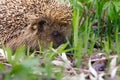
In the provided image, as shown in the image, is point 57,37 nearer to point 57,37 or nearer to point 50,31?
point 57,37

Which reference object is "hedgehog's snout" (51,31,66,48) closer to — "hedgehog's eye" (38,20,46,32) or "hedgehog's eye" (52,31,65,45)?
"hedgehog's eye" (52,31,65,45)

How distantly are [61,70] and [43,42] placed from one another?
173cm

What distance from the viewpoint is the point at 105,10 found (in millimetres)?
4402

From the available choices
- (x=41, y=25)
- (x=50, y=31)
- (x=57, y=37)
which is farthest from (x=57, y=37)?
(x=41, y=25)

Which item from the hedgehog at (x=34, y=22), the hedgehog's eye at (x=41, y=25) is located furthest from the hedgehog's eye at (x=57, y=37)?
the hedgehog's eye at (x=41, y=25)

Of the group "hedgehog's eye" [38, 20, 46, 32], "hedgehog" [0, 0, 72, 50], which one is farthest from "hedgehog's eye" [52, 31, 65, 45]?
"hedgehog's eye" [38, 20, 46, 32]

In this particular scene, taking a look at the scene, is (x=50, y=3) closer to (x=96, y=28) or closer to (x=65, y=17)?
(x=65, y=17)

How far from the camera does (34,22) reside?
15.0 feet

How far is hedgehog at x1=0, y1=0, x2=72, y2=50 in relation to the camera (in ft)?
14.8

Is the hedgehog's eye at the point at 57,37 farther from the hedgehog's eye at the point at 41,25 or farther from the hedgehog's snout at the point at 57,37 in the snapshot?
the hedgehog's eye at the point at 41,25

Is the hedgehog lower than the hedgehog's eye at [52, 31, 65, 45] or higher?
higher

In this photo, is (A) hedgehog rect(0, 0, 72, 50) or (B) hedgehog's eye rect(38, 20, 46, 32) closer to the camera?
(A) hedgehog rect(0, 0, 72, 50)

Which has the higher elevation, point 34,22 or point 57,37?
point 34,22

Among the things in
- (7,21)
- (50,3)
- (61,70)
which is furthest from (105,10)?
(61,70)
